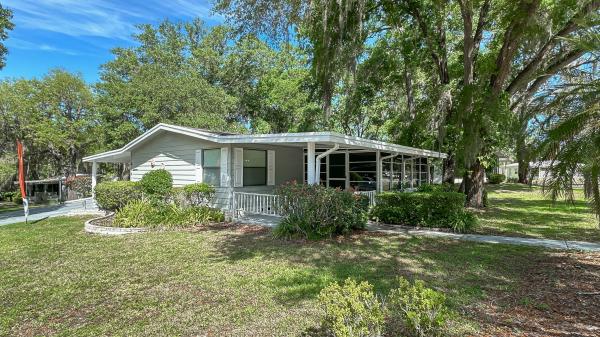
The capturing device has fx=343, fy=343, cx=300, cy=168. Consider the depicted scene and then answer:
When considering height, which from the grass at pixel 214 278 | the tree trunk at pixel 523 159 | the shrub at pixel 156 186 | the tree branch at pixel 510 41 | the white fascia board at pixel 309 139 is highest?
the tree branch at pixel 510 41

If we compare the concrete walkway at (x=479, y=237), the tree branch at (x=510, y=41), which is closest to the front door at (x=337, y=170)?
the concrete walkway at (x=479, y=237)

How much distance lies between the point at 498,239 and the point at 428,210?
6.05ft

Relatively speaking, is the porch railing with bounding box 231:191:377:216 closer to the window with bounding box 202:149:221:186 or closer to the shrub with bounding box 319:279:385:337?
the window with bounding box 202:149:221:186

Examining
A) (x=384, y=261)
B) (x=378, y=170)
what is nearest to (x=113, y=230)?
(x=384, y=261)

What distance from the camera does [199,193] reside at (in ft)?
37.1

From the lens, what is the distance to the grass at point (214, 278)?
389cm

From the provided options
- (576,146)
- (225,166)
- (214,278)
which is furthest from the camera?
(225,166)

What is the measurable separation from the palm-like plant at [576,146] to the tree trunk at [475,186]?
413 inches

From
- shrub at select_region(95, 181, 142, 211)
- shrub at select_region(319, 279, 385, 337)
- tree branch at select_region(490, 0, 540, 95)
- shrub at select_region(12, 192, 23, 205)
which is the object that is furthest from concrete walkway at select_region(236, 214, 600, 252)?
shrub at select_region(12, 192, 23, 205)

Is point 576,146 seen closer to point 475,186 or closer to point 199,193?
point 199,193

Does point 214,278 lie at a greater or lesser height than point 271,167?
lesser

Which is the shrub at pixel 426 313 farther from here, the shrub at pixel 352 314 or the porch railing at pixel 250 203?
the porch railing at pixel 250 203

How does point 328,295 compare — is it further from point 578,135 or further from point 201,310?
point 578,135

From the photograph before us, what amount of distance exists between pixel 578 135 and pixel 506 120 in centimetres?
846
